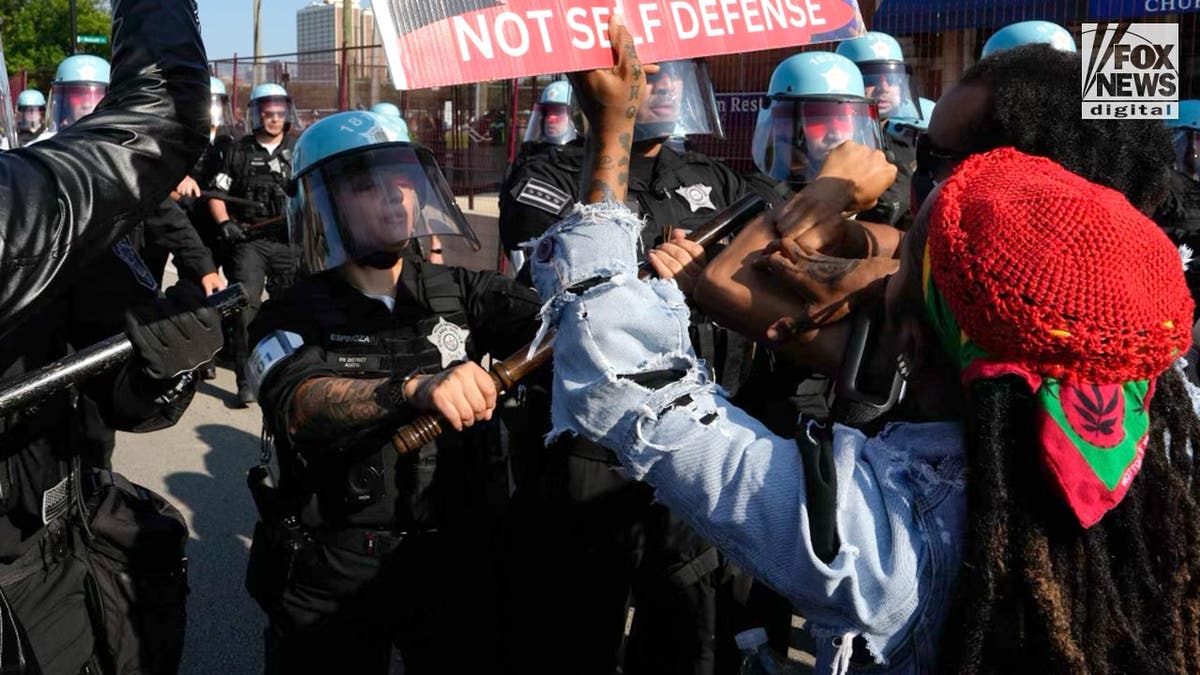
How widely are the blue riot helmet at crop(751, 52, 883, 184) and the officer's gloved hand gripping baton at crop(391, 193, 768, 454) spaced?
1.83 meters

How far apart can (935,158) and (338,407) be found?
1.29 meters

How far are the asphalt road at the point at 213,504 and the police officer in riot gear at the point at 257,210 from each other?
0.42 m

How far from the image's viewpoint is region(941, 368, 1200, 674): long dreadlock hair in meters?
1.11

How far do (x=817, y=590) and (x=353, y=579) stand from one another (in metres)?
1.55

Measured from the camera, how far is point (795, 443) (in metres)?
1.25

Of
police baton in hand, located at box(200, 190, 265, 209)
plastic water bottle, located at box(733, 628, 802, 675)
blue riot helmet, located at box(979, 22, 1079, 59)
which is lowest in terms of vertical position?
plastic water bottle, located at box(733, 628, 802, 675)

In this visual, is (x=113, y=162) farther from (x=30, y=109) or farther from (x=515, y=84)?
(x=30, y=109)

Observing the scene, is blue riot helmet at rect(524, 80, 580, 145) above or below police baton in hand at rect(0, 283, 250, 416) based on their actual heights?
above

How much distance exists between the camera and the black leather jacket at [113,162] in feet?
4.57

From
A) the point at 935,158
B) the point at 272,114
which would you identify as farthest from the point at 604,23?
the point at 272,114

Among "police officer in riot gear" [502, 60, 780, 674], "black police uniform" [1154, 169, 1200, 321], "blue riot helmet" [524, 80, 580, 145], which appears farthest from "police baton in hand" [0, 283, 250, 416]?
"blue riot helmet" [524, 80, 580, 145]

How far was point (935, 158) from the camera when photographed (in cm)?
183

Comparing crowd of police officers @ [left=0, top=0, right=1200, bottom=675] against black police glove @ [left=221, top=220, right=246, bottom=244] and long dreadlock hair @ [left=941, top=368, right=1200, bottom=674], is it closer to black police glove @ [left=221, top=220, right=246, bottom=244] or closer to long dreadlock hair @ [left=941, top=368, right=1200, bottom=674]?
long dreadlock hair @ [left=941, top=368, right=1200, bottom=674]
